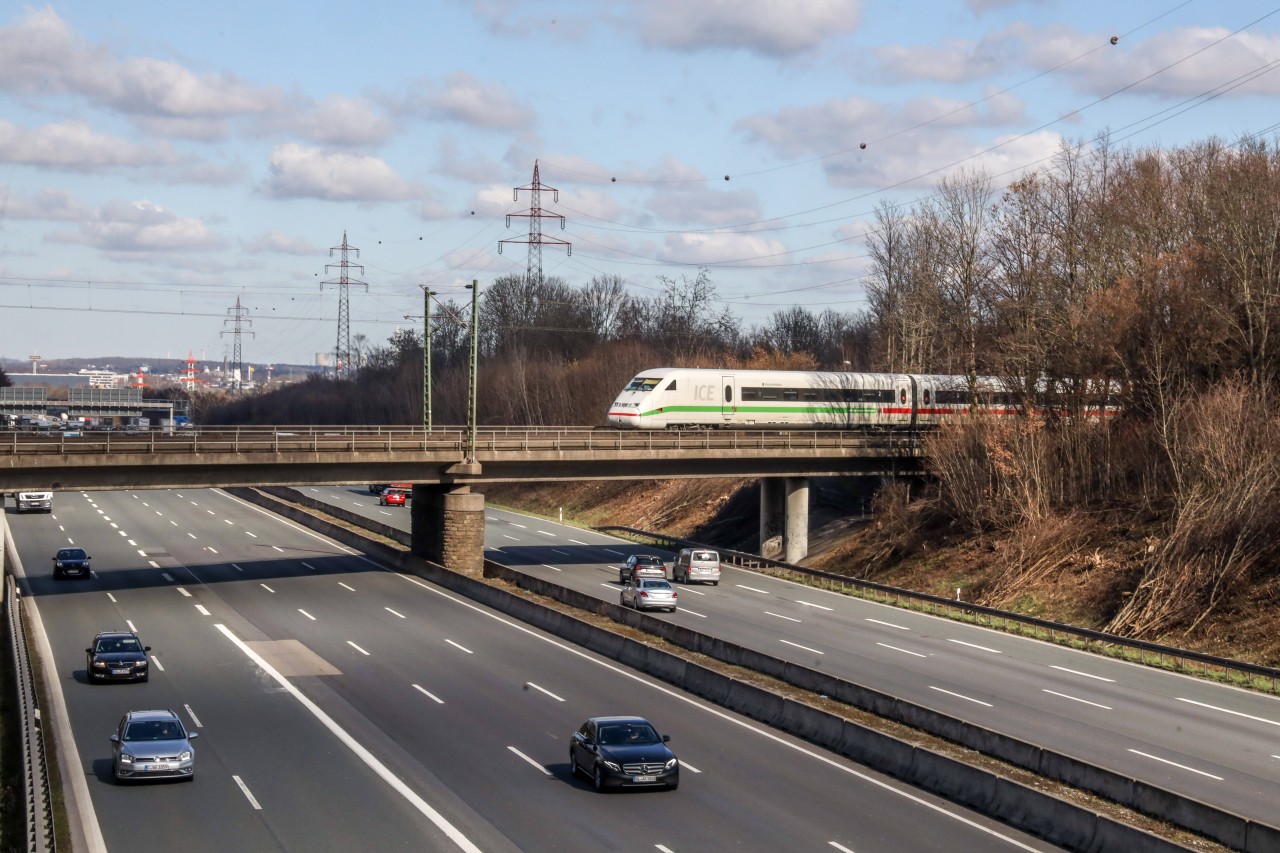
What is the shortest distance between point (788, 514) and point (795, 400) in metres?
7.40

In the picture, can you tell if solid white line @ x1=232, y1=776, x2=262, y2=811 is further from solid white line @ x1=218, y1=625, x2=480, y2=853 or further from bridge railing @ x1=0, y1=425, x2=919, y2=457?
bridge railing @ x1=0, y1=425, x2=919, y2=457

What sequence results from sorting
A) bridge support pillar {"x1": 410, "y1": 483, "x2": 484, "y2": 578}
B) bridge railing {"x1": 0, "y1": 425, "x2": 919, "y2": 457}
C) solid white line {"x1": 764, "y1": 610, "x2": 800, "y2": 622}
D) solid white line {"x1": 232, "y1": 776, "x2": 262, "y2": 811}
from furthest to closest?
bridge support pillar {"x1": 410, "y1": 483, "x2": 484, "y2": 578} → bridge railing {"x1": 0, "y1": 425, "x2": 919, "y2": 457} → solid white line {"x1": 764, "y1": 610, "x2": 800, "y2": 622} → solid white line {"x1": 232, "y1": 776, "x2": 262, "y2": 811}

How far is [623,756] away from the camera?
23.9 metres

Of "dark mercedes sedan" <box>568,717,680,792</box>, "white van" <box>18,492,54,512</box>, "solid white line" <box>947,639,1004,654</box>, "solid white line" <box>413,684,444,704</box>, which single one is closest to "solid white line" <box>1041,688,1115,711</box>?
"solid white line" <box>947,639,1004,654</box>

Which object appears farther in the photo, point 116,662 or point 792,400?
point 792,400

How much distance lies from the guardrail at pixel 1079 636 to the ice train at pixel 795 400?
31.6 feet

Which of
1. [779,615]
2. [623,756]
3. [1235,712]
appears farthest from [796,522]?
[623,756]

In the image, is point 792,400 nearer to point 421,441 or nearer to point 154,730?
point 421,441

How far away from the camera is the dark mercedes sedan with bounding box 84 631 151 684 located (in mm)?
34344

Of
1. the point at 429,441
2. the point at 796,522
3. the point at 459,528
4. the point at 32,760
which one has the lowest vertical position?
the point at 32,760

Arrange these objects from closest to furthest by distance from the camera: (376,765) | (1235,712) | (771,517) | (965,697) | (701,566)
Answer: (376,765) < (1235,712) < (965,697) < (701,566) < (771,517)

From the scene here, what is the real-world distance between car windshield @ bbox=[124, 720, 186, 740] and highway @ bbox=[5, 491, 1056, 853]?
981 mm

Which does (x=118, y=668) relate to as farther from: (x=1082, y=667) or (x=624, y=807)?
(x=1082, y=667)

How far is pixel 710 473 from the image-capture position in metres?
62.3
